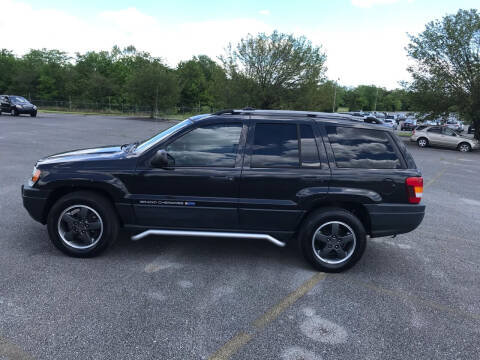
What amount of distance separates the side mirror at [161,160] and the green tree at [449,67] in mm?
25322

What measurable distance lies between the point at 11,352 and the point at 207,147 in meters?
2.53

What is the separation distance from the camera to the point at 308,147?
396 centimetres

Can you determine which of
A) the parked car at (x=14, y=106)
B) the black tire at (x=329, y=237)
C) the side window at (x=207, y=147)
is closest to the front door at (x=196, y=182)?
the side window at (x=207, y=147)

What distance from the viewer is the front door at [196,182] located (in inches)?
153

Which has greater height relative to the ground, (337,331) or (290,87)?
(290,87)

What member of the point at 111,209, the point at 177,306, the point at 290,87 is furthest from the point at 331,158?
the point at 290,87

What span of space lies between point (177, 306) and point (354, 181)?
229cm

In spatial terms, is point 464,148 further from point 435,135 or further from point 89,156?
point 89,156

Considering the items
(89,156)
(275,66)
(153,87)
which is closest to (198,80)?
(153,87)

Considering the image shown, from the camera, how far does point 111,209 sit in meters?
4.02

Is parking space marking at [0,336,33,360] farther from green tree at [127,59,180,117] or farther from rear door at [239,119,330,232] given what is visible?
green tree at [127,59,180,117]

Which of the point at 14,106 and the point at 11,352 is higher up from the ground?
the point at 14,106

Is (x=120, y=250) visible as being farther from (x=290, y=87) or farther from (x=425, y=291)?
(x=290, y=87)

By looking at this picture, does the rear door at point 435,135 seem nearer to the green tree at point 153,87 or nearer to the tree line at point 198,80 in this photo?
the tree line at point 198,80
